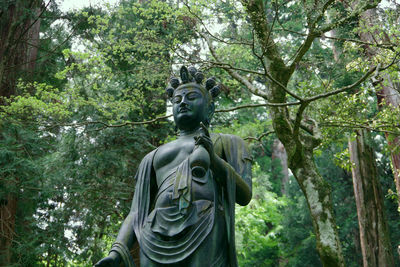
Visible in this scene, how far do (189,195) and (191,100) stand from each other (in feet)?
3.34

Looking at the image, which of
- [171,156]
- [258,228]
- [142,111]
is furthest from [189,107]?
[258,228]

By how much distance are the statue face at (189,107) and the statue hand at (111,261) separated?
1.38 m

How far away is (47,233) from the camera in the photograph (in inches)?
401

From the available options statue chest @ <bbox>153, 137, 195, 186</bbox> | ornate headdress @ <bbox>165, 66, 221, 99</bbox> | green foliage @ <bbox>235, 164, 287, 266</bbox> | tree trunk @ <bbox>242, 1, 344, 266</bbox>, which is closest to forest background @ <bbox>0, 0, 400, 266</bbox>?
tree trunk @ <bbox>242, 1, 344, 266</bbox>

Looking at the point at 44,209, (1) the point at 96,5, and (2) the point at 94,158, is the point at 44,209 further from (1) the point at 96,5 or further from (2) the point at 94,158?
(1) the point at 96,5

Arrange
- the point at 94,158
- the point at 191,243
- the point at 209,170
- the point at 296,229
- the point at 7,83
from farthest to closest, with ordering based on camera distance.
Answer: the point at 296,229 < the point at 7,83 < the point at 94,158 < the point at 209,170 < the point at 191,243

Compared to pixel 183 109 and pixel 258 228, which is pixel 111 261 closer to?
pixel 183 109

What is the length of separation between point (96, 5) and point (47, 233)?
21.9 feet

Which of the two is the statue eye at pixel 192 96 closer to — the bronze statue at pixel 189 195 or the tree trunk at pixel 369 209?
the bronze statue at pixel 189 195

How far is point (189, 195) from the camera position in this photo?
12.0ft

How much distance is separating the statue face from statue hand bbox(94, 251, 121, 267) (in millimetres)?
1379

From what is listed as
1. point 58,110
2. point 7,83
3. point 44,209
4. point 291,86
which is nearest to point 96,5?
point 7,83

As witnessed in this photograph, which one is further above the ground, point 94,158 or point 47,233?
point 94,158

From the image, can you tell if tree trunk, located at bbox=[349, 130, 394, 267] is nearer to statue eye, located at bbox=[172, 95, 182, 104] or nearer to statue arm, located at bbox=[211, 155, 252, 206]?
statue arm, located at bbox=[211, 155, 252, 206]
